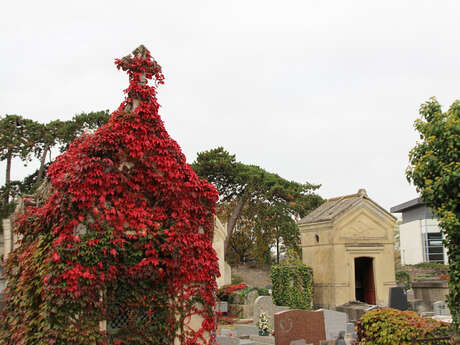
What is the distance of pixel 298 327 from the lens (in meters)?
12.6

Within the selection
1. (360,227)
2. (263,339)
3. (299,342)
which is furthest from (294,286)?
(299,342)

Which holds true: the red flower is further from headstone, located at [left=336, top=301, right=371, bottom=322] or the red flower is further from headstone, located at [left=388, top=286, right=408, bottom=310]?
headstone, located at [left=336, top=301, right=371, bottom=322]

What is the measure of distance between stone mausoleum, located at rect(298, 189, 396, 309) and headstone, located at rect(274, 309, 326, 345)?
8.93 metres

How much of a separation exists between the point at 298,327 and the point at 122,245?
20.7 ft

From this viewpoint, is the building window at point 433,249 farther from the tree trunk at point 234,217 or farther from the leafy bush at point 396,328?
the leafy bush at point 396,328

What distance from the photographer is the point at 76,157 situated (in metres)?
8.95

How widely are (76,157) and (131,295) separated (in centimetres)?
295

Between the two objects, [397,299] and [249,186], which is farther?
[249,186]

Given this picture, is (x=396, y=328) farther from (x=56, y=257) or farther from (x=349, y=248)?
(x=349, y=248)

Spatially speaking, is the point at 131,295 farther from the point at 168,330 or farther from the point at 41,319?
the point at 41,319

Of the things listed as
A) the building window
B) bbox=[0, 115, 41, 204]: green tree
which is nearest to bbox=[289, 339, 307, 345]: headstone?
bbox=[0, 115, 41, 204]: green tree

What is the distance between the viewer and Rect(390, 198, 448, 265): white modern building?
42781 mm

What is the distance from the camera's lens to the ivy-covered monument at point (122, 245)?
27.1 feet

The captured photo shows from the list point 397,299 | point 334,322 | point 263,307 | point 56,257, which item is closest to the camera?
point 56,257
